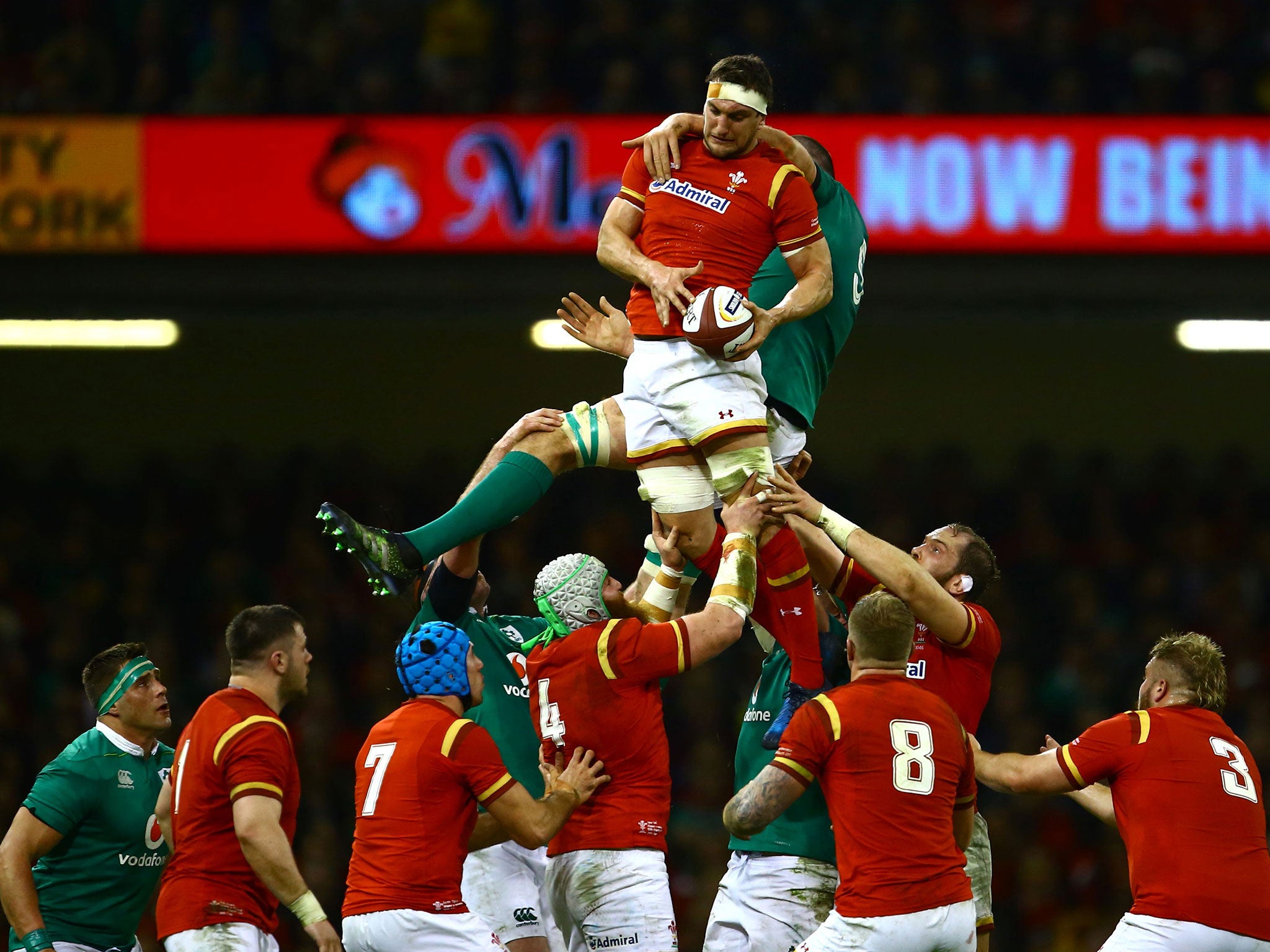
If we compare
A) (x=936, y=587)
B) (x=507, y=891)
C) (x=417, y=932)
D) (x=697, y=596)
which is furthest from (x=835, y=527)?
(x=697, y=596)

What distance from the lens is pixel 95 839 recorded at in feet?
21.9

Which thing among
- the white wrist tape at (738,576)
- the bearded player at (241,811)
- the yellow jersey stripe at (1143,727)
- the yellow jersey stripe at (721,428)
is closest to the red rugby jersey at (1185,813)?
the yellow jersey stripe at (1143,727)

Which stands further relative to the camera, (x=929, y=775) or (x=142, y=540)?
(x=142, y=540)

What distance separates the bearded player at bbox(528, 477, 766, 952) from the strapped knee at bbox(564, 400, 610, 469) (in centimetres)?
46

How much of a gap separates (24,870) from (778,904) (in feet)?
9.33

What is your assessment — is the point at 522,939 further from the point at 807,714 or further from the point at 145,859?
the point at 807,714

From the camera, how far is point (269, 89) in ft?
40.1

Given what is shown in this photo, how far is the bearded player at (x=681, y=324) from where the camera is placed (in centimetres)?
579

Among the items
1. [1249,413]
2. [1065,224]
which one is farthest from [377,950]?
[1249,413]

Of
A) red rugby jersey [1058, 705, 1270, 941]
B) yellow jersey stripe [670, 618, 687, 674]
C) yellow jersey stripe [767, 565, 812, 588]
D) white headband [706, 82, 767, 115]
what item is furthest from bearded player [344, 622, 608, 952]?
white headband [706, 82, 767, 115]

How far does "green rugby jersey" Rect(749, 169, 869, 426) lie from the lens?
6449mm

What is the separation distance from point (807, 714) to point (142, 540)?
917 cm

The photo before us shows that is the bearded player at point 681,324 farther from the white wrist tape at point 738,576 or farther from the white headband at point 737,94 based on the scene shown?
the white wrist tape at point 738,576

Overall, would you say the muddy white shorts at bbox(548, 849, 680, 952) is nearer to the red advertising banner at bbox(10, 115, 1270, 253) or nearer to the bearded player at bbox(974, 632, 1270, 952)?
the bearded player at bbox(974, 632, 1270, 952)
